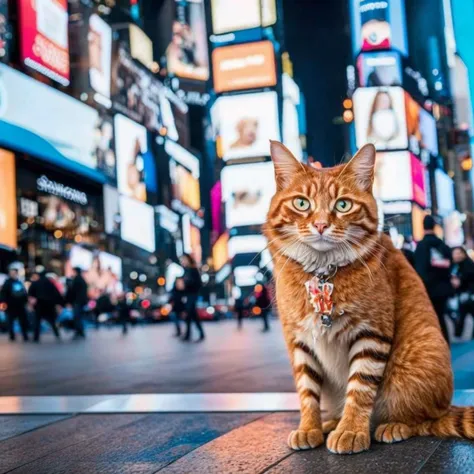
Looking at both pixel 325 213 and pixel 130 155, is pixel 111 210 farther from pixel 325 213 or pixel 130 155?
pixel 325 213

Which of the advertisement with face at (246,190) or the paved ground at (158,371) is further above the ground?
the advertisement with face at (246,190)

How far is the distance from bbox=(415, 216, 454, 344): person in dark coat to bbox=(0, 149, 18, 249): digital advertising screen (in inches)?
713

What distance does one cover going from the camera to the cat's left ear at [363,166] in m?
2.89

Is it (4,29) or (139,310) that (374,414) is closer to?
(4,29)

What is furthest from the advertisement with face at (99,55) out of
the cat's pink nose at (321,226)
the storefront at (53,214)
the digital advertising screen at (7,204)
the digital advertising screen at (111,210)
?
→ the cat's pink nose at (321,226)

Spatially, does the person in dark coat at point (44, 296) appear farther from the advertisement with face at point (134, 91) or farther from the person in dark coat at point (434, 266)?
the advertisement with face at point (134, 91)

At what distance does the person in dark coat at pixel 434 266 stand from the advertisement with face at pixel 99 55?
101 feet

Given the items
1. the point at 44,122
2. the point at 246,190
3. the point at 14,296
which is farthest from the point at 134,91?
the point at 14,296

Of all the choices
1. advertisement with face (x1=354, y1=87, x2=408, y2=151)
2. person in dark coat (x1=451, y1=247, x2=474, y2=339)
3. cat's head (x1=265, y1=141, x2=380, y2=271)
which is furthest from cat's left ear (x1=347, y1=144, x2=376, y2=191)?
advertisement with face (x1=354, y1=87, x2=408, y2=151)

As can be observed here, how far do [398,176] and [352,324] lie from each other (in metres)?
34.6

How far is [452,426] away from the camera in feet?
9.17

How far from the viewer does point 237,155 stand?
1795 inches

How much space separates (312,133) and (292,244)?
67417mm

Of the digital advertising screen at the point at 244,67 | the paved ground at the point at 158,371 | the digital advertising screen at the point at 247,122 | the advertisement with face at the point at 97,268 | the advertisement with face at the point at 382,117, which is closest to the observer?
the paved ground at the point at 158,371
